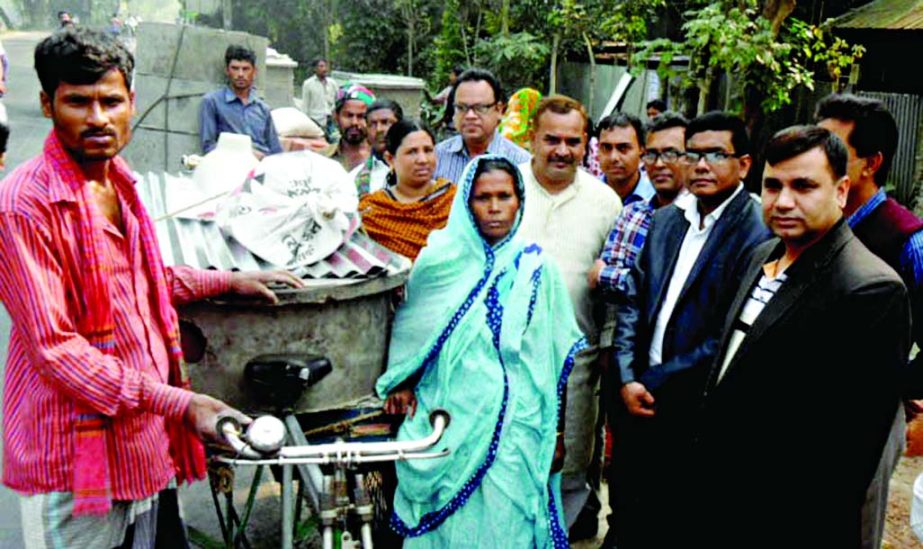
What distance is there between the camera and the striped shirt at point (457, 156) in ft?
16.5

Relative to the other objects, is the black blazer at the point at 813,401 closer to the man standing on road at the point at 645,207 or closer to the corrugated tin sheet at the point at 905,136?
the man standing on road at the point at 645,207

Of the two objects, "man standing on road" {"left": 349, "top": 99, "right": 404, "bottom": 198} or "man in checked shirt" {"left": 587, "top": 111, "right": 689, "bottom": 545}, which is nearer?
"man in checked shirt" {"left": 587, "top": 111, "right": 689, "bottom": 545}

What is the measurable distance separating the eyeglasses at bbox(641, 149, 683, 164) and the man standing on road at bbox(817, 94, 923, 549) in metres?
0.95

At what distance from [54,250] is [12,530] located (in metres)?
2.75

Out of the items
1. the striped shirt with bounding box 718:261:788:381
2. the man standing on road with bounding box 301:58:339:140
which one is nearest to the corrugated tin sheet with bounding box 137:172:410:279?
the striped shirt with bounding box 718:261:788:381

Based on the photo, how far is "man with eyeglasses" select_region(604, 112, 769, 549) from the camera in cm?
331

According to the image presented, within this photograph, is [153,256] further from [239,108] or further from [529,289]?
[239,108]

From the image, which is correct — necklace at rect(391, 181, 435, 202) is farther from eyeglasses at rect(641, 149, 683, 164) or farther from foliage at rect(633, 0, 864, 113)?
foliage at rect(633, 0, 864, 113)

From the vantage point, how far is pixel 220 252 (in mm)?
3053

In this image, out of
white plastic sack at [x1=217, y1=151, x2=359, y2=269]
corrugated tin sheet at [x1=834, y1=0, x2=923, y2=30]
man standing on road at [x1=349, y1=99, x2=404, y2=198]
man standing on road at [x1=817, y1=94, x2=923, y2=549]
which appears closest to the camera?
man standing on road at [x1=817, y1=94, x2=923, y2=549]

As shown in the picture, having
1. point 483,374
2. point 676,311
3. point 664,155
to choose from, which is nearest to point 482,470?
point 483,374

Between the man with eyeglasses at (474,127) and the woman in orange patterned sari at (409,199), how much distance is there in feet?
2.10

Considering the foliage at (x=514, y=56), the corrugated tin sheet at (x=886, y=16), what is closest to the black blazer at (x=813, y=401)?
the corrugated tin sheet at (x=886, y=16)

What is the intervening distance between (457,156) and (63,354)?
3356 millimetres
